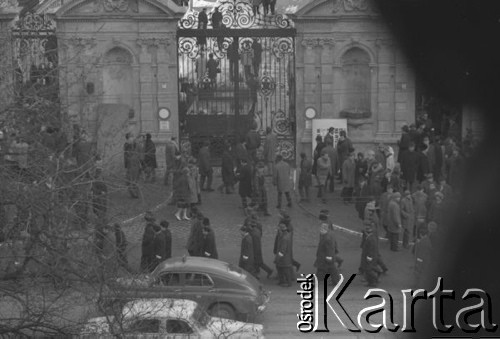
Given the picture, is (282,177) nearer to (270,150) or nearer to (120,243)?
(270,150)

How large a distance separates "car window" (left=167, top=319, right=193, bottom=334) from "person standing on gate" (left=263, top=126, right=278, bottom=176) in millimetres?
10344

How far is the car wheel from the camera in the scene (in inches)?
473

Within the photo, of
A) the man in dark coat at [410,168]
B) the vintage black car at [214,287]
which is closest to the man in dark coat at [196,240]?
the vintage black car at [214,287]

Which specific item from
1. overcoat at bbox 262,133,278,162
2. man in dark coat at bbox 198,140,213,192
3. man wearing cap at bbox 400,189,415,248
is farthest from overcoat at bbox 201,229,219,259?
overcoat at bbox 262,133,278,162

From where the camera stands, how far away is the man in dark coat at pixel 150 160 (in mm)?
18969

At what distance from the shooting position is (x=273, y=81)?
21.0 meters

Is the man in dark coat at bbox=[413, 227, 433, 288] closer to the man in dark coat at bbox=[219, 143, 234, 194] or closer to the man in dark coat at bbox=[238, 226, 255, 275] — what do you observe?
the man in dark coat at bbox=[238, 226, 255, 275]

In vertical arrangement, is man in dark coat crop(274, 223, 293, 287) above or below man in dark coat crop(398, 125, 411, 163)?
below

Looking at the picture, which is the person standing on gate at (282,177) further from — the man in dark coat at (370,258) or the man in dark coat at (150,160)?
the man in dark coat at (370,258)

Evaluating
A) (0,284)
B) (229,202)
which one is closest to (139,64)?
(229,202)

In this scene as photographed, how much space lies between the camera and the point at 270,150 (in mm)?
19859

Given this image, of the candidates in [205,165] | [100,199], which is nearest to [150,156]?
[205,165]

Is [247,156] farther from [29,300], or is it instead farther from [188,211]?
[29,300]

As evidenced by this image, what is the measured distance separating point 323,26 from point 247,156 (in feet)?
12.0
